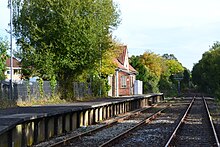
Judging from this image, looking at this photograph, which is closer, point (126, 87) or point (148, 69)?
point (126, 87)

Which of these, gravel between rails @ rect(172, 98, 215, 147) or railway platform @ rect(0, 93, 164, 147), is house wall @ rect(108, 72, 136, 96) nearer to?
railway platform @ rect(0, 93, 164, 147)

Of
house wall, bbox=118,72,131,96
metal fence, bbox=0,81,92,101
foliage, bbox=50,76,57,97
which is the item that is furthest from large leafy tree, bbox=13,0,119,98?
house wall, bbox=118,72,131,96

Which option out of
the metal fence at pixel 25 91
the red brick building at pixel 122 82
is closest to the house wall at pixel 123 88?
the red brick building at pixel 122 82

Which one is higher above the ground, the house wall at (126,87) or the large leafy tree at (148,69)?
the large leafy tree at (148,69)

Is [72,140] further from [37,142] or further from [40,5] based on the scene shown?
[40,5]

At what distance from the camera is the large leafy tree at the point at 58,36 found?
31.8 meters

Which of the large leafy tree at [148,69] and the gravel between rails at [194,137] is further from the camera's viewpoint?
the large leafy tree at [148,69]

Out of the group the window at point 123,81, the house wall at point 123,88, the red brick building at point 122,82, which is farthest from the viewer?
the window at point 123,81

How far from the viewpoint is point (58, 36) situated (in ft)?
105

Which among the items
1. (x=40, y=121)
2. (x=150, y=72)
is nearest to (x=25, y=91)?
(x=40, y=121)

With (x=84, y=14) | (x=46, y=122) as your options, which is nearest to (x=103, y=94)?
(x=84, y=14)

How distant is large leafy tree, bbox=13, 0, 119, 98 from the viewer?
3177cm

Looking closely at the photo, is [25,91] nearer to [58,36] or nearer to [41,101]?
[41,101]

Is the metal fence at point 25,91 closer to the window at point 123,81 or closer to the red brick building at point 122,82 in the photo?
the red brick building at point 122,82
